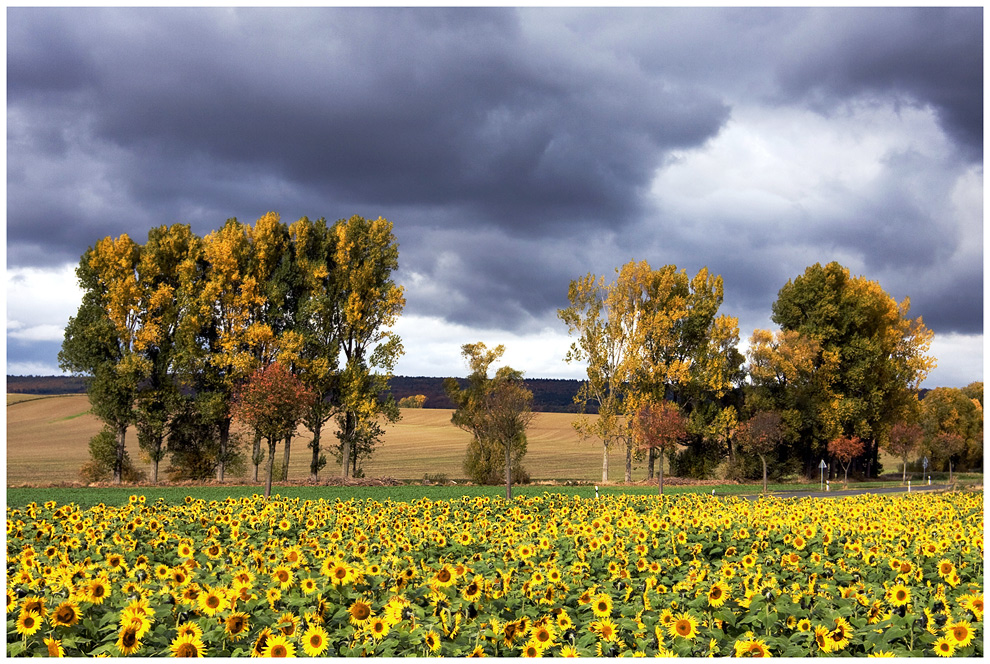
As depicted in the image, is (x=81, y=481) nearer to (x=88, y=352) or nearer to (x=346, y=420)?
(x=88, y=352)

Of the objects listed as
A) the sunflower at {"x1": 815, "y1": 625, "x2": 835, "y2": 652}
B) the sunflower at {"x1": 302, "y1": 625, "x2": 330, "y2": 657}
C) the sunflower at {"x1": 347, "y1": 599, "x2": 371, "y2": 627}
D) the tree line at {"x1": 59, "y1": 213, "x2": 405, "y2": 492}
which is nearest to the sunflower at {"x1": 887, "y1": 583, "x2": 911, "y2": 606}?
the sunflower at {"x1": 815, "y1": 625, "x2": 835, "y2": 652}

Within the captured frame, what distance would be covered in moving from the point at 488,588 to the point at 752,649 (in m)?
2.46

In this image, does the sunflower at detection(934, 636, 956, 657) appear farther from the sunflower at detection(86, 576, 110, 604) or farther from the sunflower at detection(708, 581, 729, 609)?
the sunflower at detection(86, 576, 110, 604)

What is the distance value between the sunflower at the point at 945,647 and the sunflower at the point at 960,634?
1.1 inches

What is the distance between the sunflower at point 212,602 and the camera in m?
5.34

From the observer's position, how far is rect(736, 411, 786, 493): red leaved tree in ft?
138

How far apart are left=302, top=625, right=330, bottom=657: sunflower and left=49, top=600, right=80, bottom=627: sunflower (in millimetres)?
1818

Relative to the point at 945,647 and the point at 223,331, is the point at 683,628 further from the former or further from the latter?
the point at 223,331

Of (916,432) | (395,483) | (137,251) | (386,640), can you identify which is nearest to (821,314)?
(916,432)

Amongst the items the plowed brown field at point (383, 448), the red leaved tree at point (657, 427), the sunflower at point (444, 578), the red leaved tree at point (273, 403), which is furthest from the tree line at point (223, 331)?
the sunflower at point (444, 578)

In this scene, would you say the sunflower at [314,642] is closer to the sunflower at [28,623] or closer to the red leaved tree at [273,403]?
the sunflower at [28,623]

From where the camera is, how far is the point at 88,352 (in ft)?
119

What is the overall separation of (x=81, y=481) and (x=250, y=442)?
831 cm

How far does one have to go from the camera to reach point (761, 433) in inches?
1649
